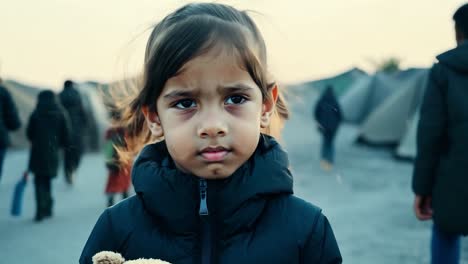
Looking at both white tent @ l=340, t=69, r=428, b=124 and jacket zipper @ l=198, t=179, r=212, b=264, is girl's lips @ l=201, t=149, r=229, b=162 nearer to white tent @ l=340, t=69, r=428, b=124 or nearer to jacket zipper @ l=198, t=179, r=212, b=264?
jacket zipper @ l=198, t=179, r=212, b=264

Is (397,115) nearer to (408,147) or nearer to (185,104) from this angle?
(408,147)

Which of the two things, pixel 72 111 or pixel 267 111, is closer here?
pixel 267 111

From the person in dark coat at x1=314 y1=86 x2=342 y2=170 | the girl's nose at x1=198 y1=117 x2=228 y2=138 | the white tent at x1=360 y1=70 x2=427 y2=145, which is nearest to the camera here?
the girl's nose at x1=198 y1=117 x2=228 y2=138

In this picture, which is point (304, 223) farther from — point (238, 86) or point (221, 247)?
point (238, 86)

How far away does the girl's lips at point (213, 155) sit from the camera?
147 cm

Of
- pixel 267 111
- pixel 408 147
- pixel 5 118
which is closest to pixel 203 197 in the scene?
pixel 267 111

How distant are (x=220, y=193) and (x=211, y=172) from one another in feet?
0.28

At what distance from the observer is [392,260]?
4.61 metres

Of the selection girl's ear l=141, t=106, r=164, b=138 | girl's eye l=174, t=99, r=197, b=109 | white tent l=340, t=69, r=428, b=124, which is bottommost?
white tent l=340, t=69, r=428, b=124

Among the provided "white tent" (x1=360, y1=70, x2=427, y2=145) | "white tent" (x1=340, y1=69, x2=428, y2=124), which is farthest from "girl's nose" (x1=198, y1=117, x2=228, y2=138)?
"white tent" (x1=340, y1=69, x2=428, y2=124)

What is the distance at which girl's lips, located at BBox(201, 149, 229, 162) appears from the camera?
4.82ft

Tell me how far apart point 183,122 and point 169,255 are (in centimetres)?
38

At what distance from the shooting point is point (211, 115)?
1443mm

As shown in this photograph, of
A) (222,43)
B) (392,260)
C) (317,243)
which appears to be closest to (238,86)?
(222,43)
